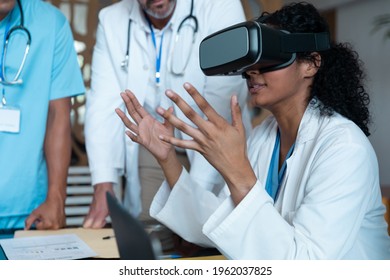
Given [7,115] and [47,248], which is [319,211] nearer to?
[47,248]

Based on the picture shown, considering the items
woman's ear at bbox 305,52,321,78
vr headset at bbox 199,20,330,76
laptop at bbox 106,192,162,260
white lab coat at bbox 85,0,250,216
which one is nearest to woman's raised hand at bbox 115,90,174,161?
vr headset at bbox 199,20,330,76

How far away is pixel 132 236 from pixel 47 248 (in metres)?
0.63

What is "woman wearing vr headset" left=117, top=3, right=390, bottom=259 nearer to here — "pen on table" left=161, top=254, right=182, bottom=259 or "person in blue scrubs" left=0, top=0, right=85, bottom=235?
"pen on table" left=161, top=254, right=182, bottom=259

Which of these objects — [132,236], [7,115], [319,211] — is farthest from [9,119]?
[132,236]

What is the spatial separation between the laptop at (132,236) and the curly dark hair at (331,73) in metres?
0.61

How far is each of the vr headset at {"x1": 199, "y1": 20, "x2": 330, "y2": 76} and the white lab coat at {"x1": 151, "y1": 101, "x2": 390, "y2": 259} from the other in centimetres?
15

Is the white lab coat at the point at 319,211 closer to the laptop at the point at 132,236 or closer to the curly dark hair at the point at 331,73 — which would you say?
the curly dark hair at the point at 331,73

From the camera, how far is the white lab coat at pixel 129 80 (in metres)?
1.55

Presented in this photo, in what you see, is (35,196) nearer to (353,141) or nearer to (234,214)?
(234,214)

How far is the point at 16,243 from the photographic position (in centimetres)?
113

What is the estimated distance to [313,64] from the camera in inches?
43.0

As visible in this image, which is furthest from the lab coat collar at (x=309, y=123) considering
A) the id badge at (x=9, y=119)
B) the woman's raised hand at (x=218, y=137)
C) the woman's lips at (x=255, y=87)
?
the id badge at (x=9, y=119)

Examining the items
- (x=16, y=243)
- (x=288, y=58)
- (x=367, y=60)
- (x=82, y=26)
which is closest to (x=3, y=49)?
(x=16, y=243)
